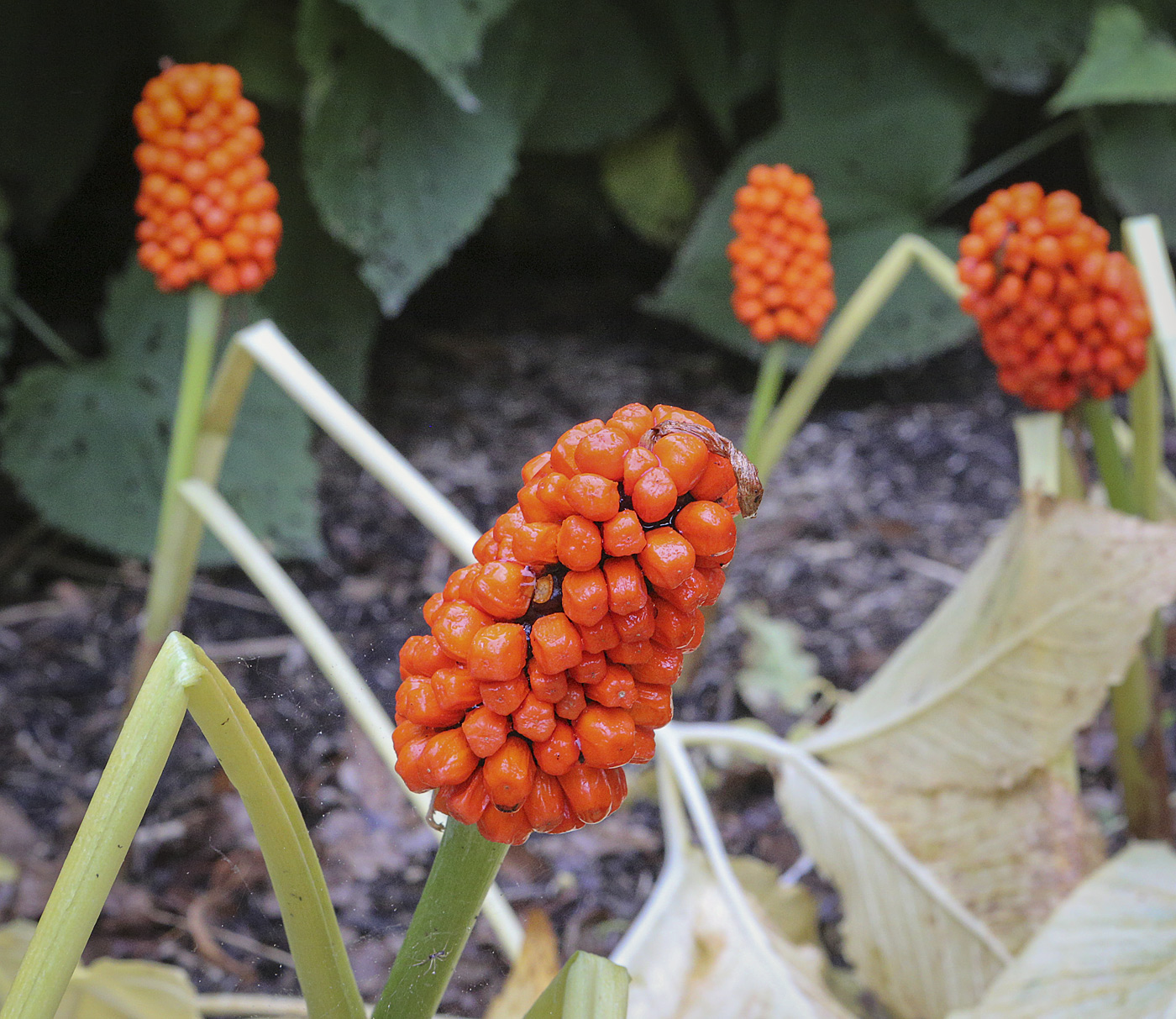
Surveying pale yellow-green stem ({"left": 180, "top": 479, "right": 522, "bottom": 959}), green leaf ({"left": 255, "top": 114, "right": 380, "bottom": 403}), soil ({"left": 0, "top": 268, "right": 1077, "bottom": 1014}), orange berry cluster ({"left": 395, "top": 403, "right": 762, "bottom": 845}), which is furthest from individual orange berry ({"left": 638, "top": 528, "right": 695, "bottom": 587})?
green leaf ({"left": 255, "top": 114, "right": 380, "bottom": 403})

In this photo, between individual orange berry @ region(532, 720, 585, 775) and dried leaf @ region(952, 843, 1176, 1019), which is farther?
dried leaf @ region(952, 843, 1176, 1019)

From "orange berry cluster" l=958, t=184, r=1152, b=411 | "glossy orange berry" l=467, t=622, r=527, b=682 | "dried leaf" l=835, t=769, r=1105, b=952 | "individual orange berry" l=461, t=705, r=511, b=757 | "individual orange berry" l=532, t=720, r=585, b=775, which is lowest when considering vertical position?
"dried leaf" l=835, t=769, r=1105, b=952

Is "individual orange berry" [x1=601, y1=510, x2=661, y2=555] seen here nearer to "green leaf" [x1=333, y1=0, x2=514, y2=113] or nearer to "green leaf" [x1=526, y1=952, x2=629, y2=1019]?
"green leaf" [x1=526, y1=952, x2=629, y2=1019]

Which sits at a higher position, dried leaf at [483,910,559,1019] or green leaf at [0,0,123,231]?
green leaf at [0,0,123,231]

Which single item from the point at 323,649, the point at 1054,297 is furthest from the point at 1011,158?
the point at 323,649

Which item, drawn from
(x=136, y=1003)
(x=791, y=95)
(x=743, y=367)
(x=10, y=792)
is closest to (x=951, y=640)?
(x=136, y=1003)

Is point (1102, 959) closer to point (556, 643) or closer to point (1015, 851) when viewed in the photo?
point (1015, 851)

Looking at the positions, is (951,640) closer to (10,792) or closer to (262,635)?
(262,635)
